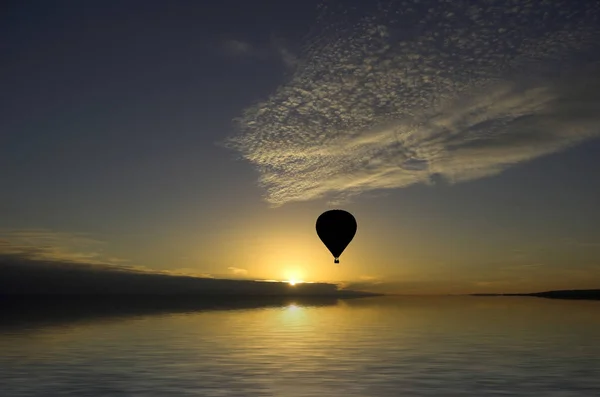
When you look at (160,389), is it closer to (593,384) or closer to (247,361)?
(247,361)

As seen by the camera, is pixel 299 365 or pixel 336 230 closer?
pixel 299 365

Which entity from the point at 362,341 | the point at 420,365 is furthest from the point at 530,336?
the point at 420,365

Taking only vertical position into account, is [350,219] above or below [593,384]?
above

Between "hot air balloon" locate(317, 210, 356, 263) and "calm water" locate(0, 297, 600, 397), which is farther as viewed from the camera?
"hot air balloon" locate(317, 210, 356, 263)

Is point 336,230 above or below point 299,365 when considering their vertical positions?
above

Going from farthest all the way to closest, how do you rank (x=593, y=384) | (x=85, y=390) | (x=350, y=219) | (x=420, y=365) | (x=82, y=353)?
(x=350, y=219) → (x=82, y=353) → (x=420, y=365) → (x=593, y=384) → (x=85, y=390)

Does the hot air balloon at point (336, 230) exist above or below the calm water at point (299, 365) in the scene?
above

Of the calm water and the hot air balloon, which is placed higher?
the hot air balloon

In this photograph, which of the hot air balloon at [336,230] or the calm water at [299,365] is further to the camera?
the hot air balloon at [336,230]
